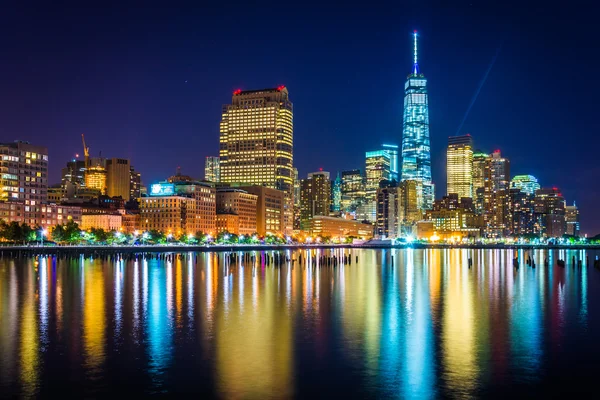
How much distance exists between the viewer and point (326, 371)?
104ft

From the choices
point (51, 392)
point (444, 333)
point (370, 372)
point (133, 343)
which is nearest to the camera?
point (51, 392)

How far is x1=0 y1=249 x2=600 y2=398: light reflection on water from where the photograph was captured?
29531 millimetres

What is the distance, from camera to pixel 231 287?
2940 inches

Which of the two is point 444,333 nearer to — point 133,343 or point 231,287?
point 133,343

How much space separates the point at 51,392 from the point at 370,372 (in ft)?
50.7

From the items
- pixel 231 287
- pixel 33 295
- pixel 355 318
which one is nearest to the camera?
pixel 355 318

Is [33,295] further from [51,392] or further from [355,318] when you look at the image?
[51,392]

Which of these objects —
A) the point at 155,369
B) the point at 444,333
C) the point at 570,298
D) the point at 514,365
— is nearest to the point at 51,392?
the point at 155,369

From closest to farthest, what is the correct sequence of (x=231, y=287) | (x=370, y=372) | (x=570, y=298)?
(x=370, y=372) → (x=570, y=298) → (x=231, y=287)

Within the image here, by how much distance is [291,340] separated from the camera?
132ft

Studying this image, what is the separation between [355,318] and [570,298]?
3094cm

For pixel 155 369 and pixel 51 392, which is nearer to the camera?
pixel 51 392

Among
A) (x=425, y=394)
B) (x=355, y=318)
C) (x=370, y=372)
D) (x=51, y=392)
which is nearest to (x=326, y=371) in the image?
(x=370, y=372)

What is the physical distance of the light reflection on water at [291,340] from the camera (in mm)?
29531
